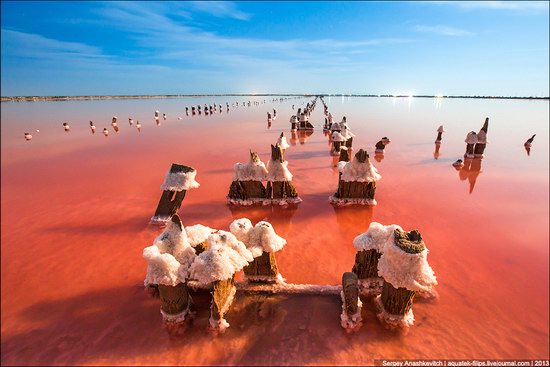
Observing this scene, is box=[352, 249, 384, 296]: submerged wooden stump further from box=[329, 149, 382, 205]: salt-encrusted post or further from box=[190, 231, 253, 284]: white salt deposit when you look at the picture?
box=[329, 149, 382, 205]: salt-encrusted post

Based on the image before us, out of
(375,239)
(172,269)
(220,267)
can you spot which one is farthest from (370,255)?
(172,269)

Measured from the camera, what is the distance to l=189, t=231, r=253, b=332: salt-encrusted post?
5.56m

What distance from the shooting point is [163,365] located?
5.55 meters

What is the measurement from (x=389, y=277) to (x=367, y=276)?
147 cm

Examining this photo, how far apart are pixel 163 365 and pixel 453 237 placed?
999 centimetres

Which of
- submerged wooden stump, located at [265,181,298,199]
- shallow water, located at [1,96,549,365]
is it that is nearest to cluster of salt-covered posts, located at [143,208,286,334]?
shallow water, located at [1,96,549,365]

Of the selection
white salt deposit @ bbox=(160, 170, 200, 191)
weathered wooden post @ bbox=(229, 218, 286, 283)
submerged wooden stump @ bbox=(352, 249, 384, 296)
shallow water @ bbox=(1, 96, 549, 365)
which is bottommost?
shallow water @ bbox=(1, 96, 549, 365)

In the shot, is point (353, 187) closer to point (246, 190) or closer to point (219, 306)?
point (246, 190)

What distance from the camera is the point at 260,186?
42.0 ft

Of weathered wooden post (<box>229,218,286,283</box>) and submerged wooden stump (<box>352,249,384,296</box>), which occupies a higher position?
weathered wooden post (<box>229,218,286,283</box>)

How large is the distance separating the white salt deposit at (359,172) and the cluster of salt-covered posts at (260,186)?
2.42 meters

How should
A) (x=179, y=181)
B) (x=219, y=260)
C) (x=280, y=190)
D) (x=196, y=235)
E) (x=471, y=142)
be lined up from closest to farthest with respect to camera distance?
(x=219, y=260)
(x=196, y=235)
(x=179, y=181)
(x=280, y=190)
(x=471, y=142)

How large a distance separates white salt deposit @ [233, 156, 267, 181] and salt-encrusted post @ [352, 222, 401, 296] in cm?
614

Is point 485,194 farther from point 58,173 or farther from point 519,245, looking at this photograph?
point 58,173
